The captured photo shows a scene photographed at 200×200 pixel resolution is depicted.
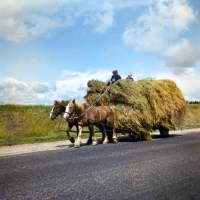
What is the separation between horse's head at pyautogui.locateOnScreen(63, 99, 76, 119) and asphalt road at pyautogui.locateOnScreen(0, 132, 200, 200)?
3550mm

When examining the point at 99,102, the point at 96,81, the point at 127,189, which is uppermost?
the point at 96,81

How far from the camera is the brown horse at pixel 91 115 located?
43.4 ft

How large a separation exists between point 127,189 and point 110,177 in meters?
1.01

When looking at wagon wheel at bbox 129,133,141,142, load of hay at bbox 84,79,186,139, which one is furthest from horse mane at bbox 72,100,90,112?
wagon wheel at bbox 129,133,141,142

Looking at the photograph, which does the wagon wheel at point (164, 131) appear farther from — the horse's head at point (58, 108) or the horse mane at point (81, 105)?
the horse's head at point (58, 108)

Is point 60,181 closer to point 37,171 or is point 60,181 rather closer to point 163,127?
point 37,171

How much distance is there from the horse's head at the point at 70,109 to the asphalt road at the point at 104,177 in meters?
3.55

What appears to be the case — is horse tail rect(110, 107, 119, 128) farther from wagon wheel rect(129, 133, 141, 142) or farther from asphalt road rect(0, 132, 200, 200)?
asphalt road rect(0, 132, 200, 200)

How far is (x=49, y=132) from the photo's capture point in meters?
21.1

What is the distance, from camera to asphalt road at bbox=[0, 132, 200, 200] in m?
5.24

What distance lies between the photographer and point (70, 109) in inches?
516

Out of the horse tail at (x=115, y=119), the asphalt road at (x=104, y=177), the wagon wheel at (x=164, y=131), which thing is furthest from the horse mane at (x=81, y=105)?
the wagon wheel at (x=164, y=131)

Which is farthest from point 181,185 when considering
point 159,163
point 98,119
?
point 98,119

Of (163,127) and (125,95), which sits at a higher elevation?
(125,95)
